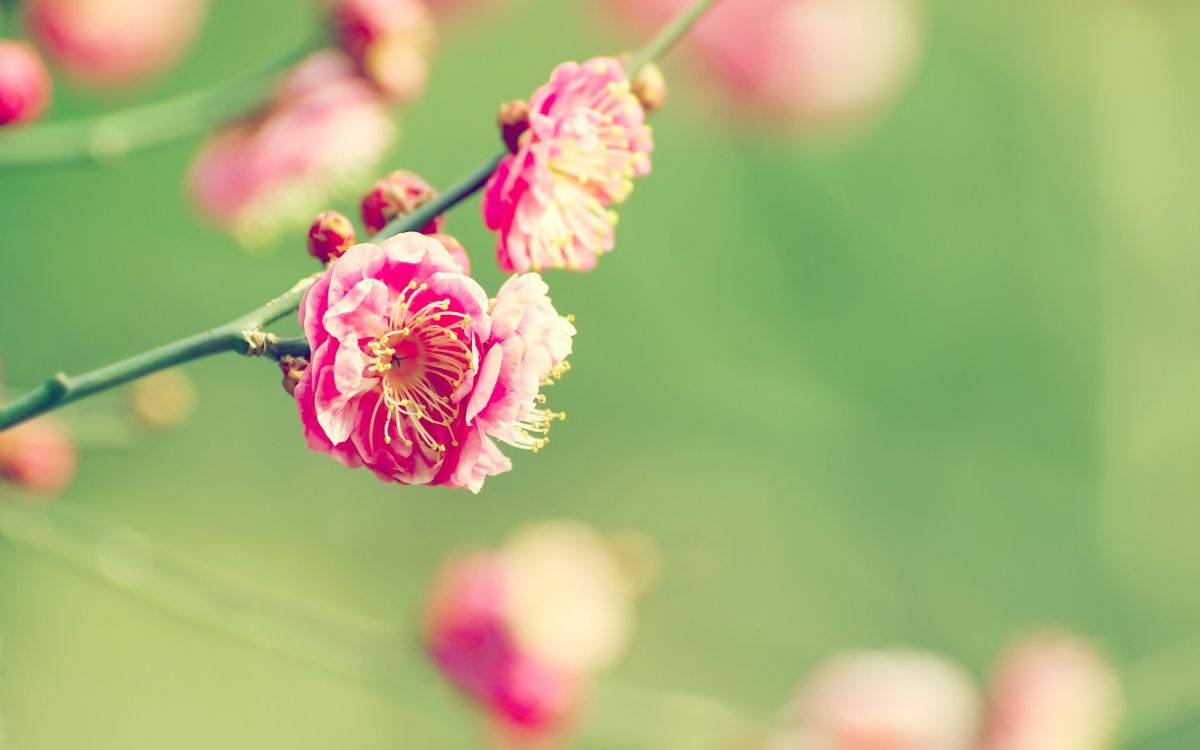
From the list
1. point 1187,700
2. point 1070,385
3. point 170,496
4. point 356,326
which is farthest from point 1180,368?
point 356,326

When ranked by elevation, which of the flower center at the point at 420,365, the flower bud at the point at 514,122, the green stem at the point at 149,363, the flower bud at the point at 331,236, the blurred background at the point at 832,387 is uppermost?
the blurred background at the point at 832,387

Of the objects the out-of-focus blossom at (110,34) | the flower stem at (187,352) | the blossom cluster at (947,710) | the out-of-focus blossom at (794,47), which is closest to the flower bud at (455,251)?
the flower stem at (187,352)

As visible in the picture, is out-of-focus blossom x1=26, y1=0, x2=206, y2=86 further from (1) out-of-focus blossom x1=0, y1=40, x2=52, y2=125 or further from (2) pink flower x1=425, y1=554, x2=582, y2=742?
(2) pink flower x1=425, y1=554, x2=582, y2=742

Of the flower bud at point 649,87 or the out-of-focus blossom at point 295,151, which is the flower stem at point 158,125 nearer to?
the out-of-focus blossom at point 295,151

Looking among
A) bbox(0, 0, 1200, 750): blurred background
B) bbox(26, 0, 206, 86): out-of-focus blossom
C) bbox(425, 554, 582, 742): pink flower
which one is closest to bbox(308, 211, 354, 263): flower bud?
bbox(26, 0, 206, 86): out-of-focus blossom

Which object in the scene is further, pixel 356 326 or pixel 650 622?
pixel 650 622

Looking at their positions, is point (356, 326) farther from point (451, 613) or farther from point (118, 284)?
point (118, 284)
